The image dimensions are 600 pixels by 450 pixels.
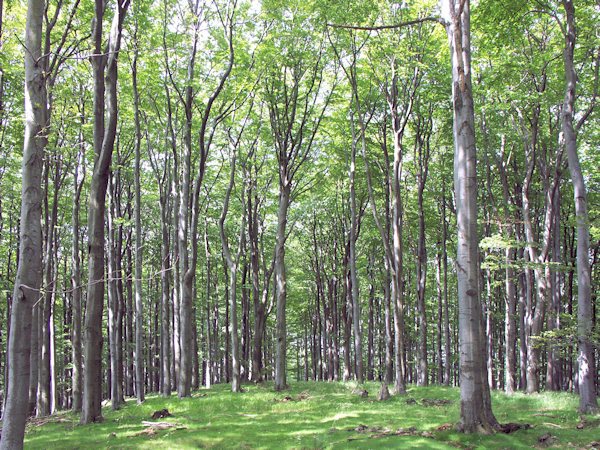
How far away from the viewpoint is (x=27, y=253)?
527 centimetres

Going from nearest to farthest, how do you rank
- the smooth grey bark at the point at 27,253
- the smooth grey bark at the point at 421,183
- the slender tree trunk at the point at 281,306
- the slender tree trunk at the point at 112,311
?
the smooth grey bark at the point at 27,253 < the slender tree trunk at the point at 112,311 < the slender tree trunk at the point at 281,306 < the smooth grey bark at the point at 421,183

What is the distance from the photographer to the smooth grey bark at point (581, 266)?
33.1 feet

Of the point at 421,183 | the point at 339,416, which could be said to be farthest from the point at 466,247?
the point at 421,183

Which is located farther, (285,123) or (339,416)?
(285,123)

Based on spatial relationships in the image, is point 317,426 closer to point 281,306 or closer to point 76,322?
point 281,306

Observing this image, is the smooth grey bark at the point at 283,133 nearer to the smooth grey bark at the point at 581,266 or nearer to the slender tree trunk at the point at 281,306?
the slender tree trunk at the point at 281,306

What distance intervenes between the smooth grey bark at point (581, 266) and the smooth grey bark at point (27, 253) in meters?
10.5

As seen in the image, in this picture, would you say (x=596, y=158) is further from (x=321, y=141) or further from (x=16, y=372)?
(x=16, y=372)

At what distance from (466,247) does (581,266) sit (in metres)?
4.60

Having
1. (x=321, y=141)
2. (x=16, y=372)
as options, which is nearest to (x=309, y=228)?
(x=321, y=141)

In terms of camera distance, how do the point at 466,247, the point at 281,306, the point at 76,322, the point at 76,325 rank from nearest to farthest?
the point at 466,247
the point at 76,325
the point at 76,322
the point at 281,306

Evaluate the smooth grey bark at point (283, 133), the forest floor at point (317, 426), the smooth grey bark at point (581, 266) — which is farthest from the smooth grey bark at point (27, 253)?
the smooth grey bark at point (283, 133)

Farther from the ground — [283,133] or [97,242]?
[283,133]

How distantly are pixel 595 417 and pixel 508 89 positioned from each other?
10325 mm
